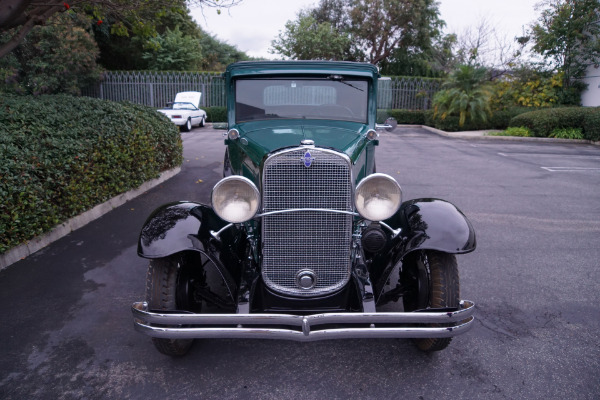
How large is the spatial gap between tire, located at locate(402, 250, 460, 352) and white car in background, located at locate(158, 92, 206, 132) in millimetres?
13790

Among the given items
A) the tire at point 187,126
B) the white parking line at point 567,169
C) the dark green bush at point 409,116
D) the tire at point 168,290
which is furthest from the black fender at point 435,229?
the dark green bush at point 409,116

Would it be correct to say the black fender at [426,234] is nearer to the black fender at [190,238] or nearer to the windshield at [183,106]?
the black fender at [190,238]

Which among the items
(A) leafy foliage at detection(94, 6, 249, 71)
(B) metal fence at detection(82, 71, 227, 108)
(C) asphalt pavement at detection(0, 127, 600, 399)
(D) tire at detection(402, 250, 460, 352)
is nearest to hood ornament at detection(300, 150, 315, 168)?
(D) tire at detection(402, 250, 460, 352)

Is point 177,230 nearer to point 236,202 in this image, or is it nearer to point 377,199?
point 236,202

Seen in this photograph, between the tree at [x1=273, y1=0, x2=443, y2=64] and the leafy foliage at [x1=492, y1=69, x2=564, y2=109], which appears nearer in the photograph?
the leafy foliage at [x1=492, y1=69, x2=564, y2=109]

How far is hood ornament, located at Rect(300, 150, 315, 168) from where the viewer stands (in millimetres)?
2498

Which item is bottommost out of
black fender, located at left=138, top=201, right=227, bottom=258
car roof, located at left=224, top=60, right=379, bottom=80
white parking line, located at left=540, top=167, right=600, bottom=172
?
white parking line, located at left=540, top=167, right=600, bottom=172

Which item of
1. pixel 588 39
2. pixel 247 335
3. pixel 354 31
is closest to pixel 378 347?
pixel 247 335

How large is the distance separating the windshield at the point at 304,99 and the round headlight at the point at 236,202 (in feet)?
4.77

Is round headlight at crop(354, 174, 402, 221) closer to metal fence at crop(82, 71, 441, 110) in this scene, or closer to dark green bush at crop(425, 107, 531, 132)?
dark green bush at crop(425, 107, 531, 132)

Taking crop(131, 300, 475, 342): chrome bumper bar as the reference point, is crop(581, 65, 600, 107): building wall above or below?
above

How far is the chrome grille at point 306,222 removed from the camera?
2.55 m

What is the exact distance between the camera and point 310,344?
3.02 meters

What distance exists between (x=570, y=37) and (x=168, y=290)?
786 inches
